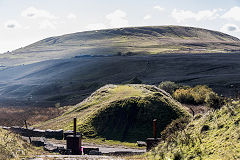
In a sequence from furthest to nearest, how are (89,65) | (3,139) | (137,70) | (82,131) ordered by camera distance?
(89,65) < (137,70) < (82,131) < (3,139)

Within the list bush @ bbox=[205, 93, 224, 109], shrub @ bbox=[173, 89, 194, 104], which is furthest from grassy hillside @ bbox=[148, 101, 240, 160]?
shrub @ bbox=[173, 89, 194, 104]

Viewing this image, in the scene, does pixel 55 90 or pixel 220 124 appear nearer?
pixel 220 124

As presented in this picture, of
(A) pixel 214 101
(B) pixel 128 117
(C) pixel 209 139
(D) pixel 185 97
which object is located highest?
(A) pixel 214 101

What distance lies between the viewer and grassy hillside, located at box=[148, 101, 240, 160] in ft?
37.9

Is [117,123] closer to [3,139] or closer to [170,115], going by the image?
[170,115]

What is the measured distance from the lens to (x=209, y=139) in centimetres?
1307

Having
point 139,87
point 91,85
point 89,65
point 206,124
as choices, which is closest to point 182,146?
point 206,124

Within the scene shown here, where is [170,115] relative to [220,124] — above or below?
below

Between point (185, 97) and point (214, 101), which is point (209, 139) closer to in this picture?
point (214, 101)

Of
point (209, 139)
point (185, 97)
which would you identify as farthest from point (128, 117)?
point (209, 139)

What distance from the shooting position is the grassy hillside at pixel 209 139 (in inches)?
454

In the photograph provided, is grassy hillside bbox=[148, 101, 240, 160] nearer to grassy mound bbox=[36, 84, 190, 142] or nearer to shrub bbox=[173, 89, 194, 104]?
grassy mound bbox=[36, 84, 190, 142]

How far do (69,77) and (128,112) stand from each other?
76302 millimetres

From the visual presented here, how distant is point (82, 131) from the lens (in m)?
30.2
